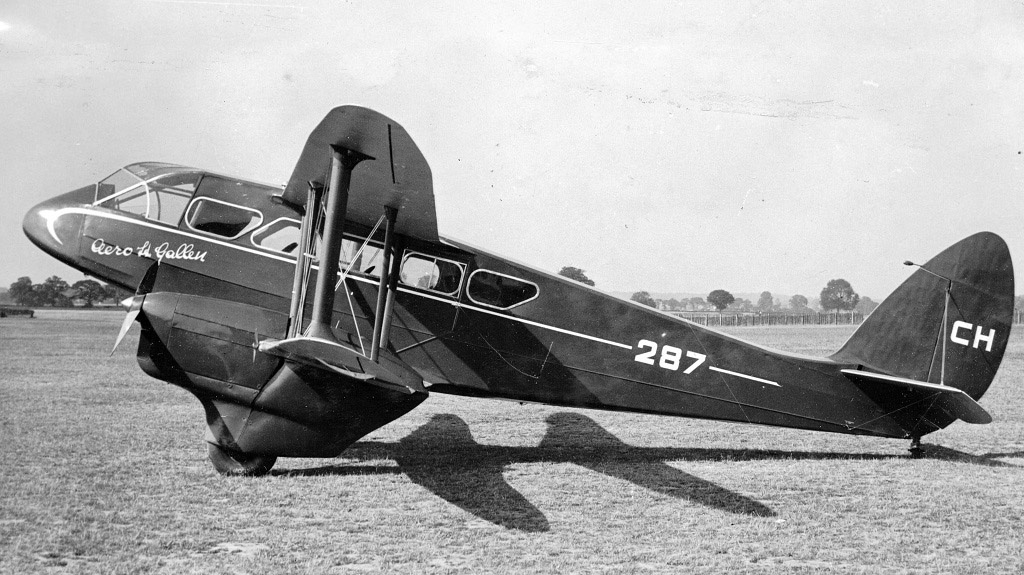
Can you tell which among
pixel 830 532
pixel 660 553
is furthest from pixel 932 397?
pixel 660 553

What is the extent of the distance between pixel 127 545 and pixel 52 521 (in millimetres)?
953

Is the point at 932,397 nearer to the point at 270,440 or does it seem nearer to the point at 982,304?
the point at 982,304

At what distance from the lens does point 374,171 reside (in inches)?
245

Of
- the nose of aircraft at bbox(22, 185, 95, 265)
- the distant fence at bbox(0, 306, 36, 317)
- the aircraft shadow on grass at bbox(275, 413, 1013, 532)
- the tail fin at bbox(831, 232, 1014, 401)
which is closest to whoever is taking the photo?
the aircraft shadow on grass at bbox(275, 413, 1013, 532)

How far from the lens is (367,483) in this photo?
7102 millimetres

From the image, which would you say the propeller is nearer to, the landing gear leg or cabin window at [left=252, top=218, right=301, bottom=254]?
cabin window at [left=252, top=218, right=301, bottom=254]

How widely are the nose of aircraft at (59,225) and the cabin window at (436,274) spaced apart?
3483 millimetres

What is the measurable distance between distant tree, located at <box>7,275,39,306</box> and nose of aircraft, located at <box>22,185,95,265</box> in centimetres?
8404

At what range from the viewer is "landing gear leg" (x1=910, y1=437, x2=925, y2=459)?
8.62 metres

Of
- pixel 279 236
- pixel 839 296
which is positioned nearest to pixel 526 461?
pixel 279 236

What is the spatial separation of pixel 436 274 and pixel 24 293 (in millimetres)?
86488

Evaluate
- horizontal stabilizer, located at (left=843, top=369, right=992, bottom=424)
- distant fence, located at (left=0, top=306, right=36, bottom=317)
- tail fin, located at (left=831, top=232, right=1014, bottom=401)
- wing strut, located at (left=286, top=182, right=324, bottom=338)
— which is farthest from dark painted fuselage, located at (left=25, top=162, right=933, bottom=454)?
distant fence, located at (left=0, top=306, right=36, bottom=317)

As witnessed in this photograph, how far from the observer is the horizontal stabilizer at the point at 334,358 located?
547cm

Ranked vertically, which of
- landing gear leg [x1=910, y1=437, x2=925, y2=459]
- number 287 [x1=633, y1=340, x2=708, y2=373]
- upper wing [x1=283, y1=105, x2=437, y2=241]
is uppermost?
upper wing [x1=283, y1=105, x2=437, y2=241]
